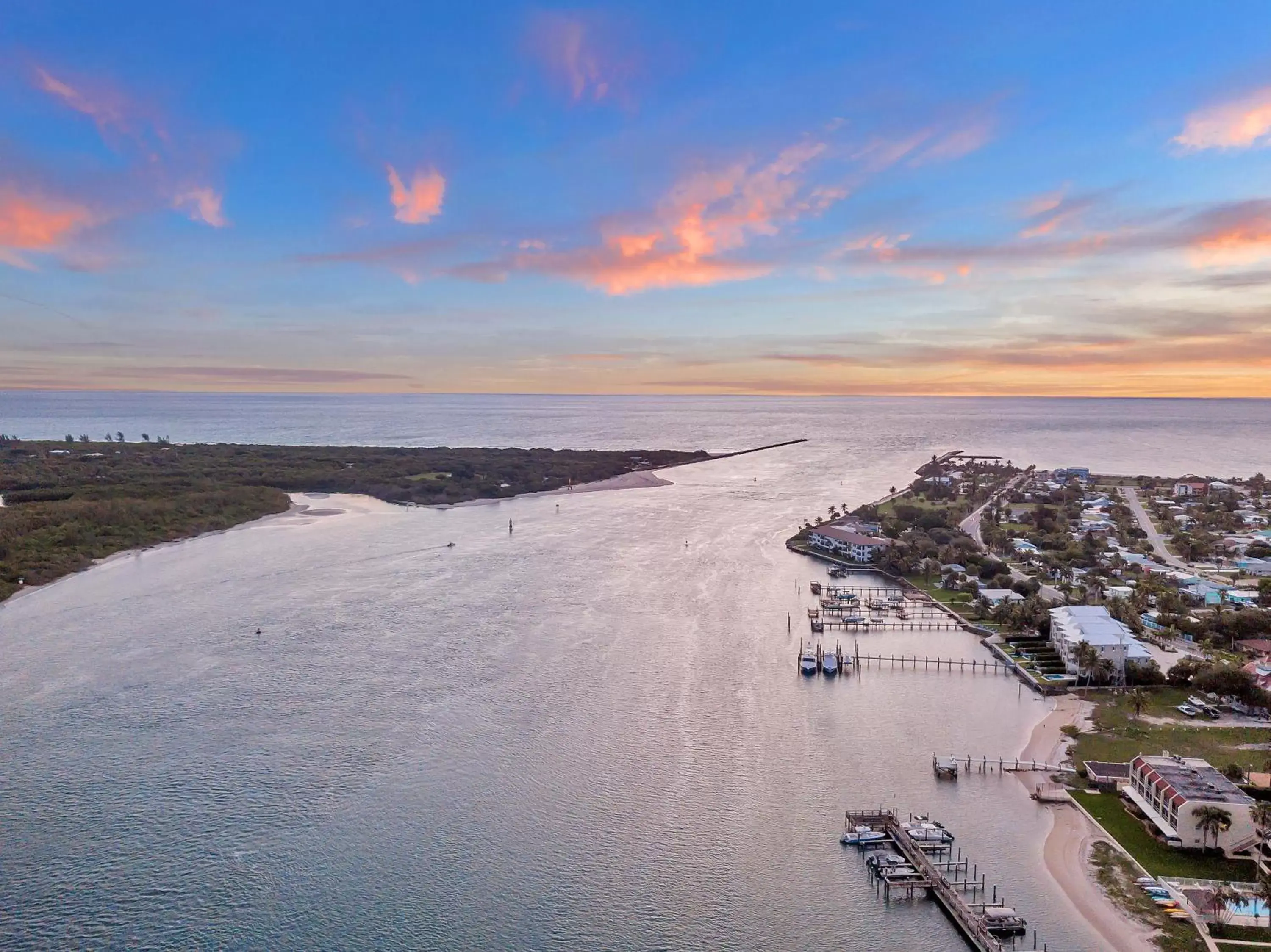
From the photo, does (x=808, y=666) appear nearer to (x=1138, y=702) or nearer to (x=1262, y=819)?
(x=1138, y=702)

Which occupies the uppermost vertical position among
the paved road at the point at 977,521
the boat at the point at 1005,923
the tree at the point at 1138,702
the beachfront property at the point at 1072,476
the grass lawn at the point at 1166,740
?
the beachfront property at the point at 1072,476

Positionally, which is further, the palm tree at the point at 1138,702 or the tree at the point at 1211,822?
the palm tree at the point at 1138,702

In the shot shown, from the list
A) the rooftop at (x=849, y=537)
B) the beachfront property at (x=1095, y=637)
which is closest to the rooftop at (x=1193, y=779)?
the beachfront property at (x=1095, y=637)

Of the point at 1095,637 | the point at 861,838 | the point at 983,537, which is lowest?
the point at 861,838

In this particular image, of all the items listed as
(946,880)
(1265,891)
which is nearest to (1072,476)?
(1265,891)

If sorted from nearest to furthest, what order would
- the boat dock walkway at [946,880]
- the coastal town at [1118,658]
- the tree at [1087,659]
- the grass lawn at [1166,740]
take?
the boat dock walkway at [946,880] < the coastal town at [1118,658] < the grass lawn at [1166,740] < the tree at [1087,659]

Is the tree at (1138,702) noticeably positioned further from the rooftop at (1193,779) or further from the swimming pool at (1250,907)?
the swimming pool at (1250,907)

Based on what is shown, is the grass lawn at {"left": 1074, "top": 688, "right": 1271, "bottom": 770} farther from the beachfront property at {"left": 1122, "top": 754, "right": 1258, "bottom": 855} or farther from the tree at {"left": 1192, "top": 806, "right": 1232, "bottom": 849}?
the tree at {"left": 1192, "top": 806, "right": 1232, "bottom": 849}
